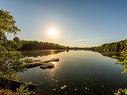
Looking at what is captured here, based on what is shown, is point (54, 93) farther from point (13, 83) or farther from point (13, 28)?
point (13, 28)

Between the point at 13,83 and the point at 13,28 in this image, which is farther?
the point at 13,83

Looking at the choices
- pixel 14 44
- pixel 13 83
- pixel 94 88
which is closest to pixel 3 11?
pixel 14 44

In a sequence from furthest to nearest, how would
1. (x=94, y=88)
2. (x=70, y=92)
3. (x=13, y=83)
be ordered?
(x=94, y=88), (x=70, y=92), (x=13, y=83)

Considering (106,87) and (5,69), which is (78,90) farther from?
(5,69)

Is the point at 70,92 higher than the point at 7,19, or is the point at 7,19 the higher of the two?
the point at 7,19

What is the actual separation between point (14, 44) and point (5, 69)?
208cm

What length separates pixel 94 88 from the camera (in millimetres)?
46469

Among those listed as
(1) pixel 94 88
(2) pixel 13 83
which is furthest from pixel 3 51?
(1) pixel 94 88

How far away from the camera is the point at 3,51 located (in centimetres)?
1356

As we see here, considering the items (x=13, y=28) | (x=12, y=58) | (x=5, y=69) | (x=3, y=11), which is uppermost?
(x=3, y=11)

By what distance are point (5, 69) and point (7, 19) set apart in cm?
373

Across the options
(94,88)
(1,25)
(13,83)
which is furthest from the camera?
(94,88)

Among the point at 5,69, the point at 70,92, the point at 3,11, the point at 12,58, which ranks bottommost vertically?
the point at 70,92

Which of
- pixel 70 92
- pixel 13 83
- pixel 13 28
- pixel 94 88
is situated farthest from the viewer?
pixel 94 88
